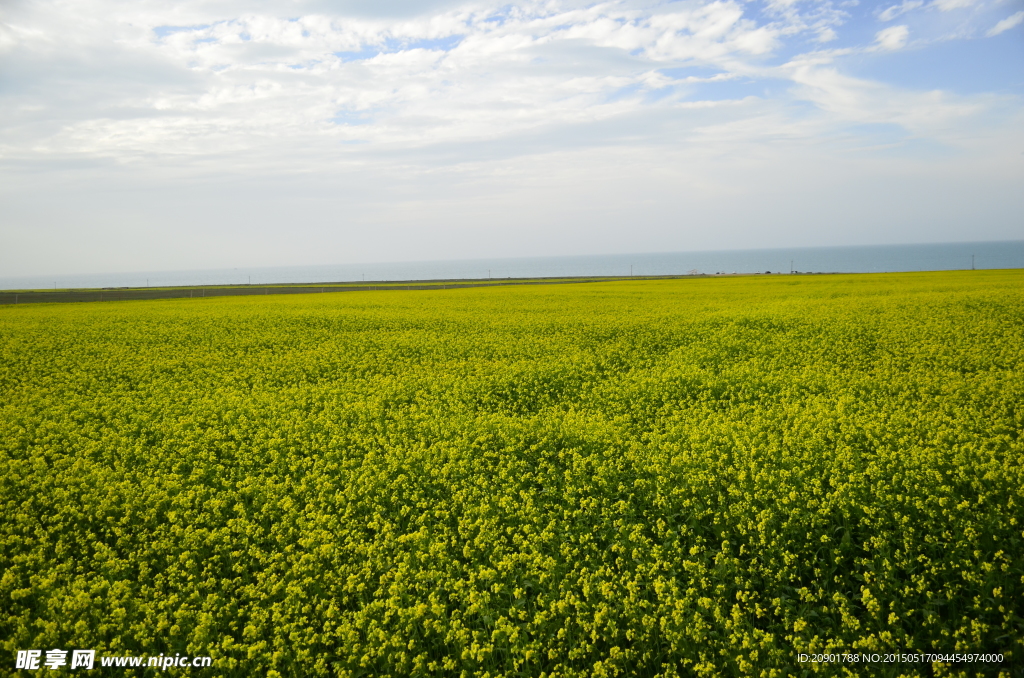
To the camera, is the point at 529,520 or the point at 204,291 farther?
the point at 204,291

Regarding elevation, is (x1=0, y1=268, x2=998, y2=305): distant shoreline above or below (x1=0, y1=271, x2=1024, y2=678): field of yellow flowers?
above

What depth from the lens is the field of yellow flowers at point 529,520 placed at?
519 cm

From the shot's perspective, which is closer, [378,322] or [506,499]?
[506,499]

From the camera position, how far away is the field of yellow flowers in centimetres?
519

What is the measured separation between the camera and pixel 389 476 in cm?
817

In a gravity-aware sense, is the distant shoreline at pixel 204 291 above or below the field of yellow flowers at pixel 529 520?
above

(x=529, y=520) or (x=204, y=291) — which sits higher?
(x=204, y=291)

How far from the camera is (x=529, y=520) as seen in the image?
6957 mm

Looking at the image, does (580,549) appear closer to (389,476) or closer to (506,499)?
(506,499)

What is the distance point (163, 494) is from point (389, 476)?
2.97 metres

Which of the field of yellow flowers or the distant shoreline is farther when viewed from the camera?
the distant shoreline

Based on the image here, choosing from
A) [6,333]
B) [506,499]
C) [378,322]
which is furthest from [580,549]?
[6,333]

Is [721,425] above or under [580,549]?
above

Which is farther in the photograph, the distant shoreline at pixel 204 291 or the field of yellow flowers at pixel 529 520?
the distant shoreline at pixel 204 291
